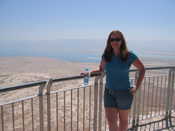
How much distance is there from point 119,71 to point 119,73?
27mm

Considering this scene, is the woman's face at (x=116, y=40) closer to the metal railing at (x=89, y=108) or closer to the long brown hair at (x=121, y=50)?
the long brown hair at (x=121, y=50)

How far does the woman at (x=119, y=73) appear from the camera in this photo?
2.38m

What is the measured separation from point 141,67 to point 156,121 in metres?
2.13

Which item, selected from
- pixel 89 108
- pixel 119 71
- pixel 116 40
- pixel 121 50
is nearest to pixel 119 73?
pixel 119 71

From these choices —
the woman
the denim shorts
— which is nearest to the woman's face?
the woman

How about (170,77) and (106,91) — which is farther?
(170,77)

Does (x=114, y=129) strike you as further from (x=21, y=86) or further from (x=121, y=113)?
(x=21, y=86)

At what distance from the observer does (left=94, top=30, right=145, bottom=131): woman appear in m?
2.38

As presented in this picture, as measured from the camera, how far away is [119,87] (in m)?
2.43

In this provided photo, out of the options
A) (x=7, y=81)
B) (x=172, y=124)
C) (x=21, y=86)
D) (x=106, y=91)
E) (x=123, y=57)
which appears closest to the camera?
(x=21, y=86)

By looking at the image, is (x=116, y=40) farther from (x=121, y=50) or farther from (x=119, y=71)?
(x=119, y=71)

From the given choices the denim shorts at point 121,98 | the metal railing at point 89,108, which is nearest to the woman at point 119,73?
the denim shorts at point 121,98

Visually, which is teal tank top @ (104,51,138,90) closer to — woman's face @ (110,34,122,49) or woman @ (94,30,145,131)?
woman @ (94,30,145,131)

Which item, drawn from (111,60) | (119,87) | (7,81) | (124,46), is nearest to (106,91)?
(119,87)
